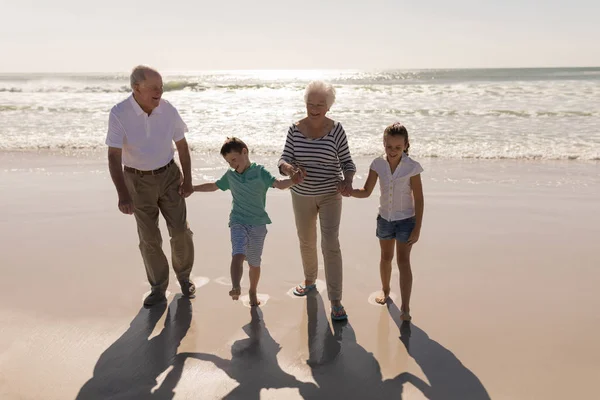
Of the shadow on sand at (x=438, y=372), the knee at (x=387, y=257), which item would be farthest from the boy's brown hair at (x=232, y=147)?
the shadow on sand at (x=438, y=372)

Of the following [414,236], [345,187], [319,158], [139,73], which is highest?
[139,73]

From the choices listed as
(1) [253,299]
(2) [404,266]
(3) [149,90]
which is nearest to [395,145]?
(2) [404,266]

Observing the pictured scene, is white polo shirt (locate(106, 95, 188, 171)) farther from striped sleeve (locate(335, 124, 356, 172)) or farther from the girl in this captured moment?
the girl

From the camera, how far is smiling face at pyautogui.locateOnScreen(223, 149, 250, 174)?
3803 mm

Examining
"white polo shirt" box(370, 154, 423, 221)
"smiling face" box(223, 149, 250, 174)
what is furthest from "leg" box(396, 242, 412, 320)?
"smiling face" box(223, 149, 250, 174)

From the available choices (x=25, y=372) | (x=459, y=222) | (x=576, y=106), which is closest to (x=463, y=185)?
(x=459, y=222)

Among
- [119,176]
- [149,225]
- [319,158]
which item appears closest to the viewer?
[119,176]

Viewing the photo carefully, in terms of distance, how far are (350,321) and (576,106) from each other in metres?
18.3

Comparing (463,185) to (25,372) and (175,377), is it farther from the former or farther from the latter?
(25,372)

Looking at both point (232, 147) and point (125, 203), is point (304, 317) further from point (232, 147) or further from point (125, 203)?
point (125, 203)

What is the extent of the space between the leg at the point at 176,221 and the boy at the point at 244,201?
1.07 feet

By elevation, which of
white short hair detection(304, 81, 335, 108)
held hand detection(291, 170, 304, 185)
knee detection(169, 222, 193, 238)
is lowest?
knee detection(169, 222, 193, 238)

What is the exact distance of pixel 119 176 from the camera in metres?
3.73

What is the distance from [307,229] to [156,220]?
1255mm
